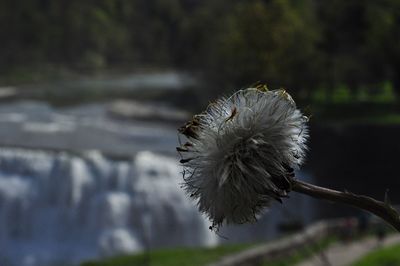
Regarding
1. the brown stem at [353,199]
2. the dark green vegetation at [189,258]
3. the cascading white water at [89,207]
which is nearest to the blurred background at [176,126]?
the cascading white water at [89,207]

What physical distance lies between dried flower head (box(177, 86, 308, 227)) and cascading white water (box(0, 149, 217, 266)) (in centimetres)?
2654

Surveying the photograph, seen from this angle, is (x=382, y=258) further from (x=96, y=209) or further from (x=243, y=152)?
(x=243, y=152)

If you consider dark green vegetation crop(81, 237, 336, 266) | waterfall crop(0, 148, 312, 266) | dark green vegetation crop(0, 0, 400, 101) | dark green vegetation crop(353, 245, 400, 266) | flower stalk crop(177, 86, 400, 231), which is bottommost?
flower stalk crop(177, 86, 400, 231)

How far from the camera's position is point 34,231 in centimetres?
2992

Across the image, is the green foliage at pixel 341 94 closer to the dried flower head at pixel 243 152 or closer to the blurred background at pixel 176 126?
the blurred background at pixel 176 126

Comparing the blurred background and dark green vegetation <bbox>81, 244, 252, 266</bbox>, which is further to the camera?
the blurred background

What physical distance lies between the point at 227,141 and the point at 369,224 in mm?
22838

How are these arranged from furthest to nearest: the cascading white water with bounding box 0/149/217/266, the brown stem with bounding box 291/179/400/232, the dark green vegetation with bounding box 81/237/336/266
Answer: the cascading white water with bounding box 0/149/217/266 < the dark green vegetation with bounding box 81/237/336/266 < the brown stem with bounding box 291/179/400/232

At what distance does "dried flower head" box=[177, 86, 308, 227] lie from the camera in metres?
1.61

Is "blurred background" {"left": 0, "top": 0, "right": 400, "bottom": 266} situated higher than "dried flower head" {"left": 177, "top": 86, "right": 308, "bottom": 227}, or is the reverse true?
"blurred background" {"left": 0, "top": 0, "right": 400, "bottom": 266}

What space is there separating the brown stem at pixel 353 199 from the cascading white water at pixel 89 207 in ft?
87.4

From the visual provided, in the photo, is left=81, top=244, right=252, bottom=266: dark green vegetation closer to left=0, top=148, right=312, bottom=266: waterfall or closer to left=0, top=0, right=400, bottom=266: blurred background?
left=0, top=0, right=400, bottom=266: blurred background

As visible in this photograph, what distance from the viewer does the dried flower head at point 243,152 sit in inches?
63.5

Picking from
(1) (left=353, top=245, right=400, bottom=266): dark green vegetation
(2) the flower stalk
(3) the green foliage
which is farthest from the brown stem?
(3) the green foliage
